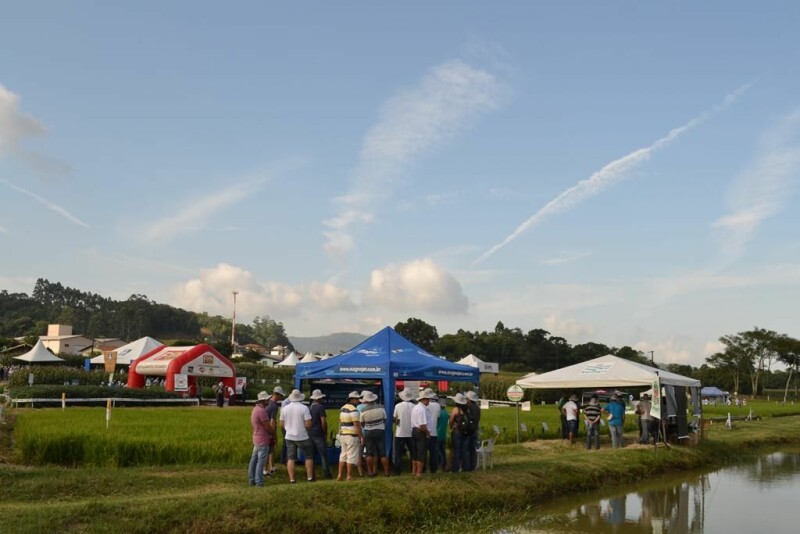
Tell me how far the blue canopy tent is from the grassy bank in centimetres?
196

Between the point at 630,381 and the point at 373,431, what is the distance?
10976 millimetres

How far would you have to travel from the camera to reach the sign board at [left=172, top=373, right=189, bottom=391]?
37062 mm

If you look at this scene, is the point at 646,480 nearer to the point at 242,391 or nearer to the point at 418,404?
the point at 418,404

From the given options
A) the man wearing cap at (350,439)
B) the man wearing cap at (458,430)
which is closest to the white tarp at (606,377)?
the man wearing cap at (458,430)

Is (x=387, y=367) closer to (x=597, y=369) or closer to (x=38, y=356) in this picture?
(x=597, y=369)

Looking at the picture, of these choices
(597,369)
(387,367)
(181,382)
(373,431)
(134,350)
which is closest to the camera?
(373,431)

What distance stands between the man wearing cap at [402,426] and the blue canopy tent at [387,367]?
32cm

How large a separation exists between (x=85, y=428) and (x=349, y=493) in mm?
9581

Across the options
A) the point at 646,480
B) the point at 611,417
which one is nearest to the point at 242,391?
the point at 611,417

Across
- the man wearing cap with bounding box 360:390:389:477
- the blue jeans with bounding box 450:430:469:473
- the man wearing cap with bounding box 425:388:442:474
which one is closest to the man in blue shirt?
the blue jeans with bounding box 450:430:469:473

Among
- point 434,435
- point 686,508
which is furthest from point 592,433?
point 434,435

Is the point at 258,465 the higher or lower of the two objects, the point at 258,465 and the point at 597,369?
the lower

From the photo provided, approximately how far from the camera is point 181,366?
124 feet

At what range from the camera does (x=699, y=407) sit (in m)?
25.6
